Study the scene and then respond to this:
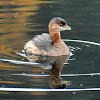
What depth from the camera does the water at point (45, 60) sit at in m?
9.14

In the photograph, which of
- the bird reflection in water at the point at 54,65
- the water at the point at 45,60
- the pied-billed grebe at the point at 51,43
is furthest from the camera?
the pied-billed grebe at the point at 51,43

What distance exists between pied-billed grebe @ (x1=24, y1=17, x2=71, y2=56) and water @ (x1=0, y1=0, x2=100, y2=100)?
0.30 m

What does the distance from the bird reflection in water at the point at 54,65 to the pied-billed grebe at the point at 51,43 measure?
20 centimetres

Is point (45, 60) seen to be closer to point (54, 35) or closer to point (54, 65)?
point (54, 65)

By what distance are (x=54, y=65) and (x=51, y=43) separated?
1.33m

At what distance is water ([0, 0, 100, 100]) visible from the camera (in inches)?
360

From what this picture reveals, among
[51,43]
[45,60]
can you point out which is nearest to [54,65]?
[45,60]

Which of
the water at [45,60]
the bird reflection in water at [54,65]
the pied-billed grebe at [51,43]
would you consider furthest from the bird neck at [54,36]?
the bird reflection in water at [54,65]

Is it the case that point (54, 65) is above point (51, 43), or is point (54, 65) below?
below

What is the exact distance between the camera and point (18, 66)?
34.6ft

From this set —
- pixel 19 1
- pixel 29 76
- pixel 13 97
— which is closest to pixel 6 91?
pixel 13 97

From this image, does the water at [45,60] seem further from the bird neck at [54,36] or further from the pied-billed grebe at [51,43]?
the bird neck at [54,36]

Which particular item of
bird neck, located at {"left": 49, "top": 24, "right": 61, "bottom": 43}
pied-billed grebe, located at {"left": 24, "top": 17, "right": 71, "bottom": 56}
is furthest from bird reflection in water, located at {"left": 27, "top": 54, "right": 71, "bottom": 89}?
bird neck, located at {"left": 49, "top": 24, "right": 61, "bottom": 43}

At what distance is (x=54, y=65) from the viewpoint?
10.9m
